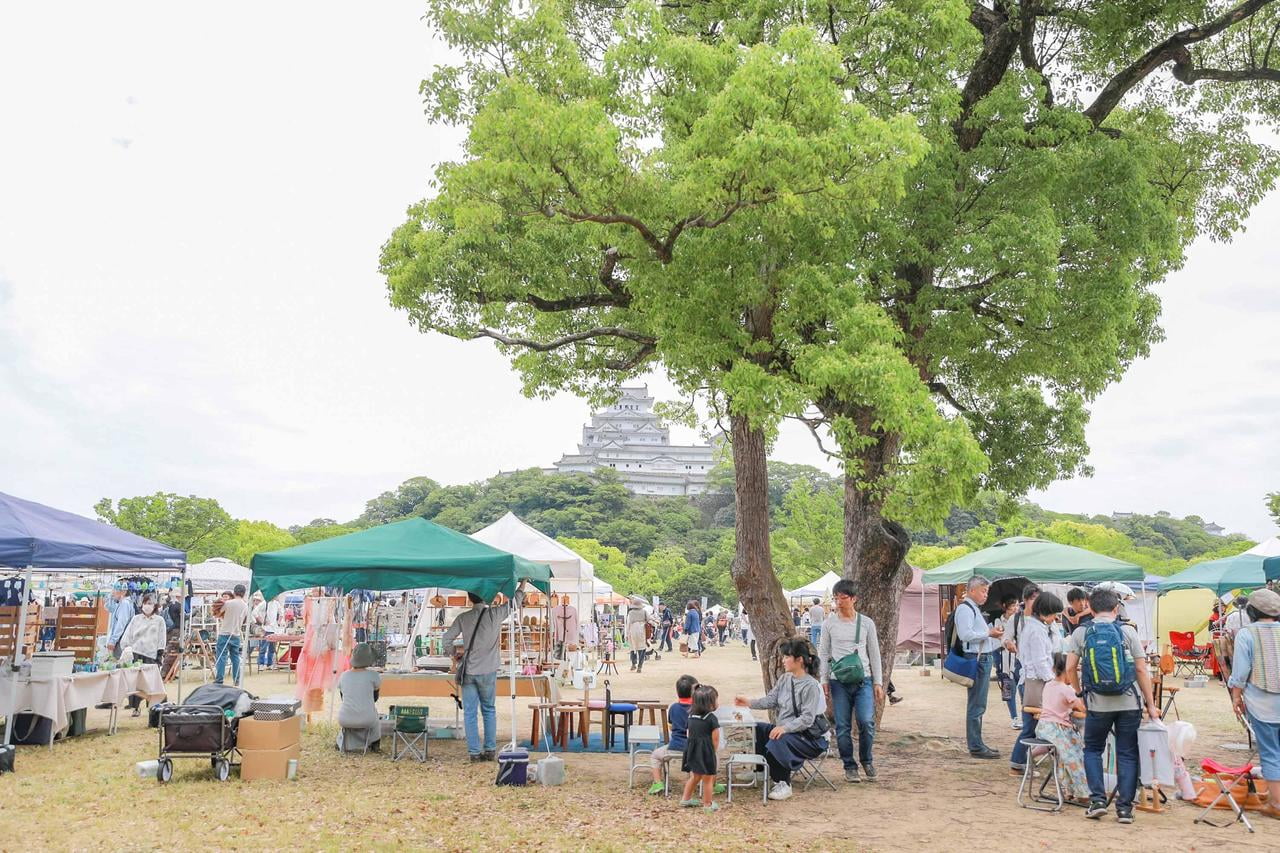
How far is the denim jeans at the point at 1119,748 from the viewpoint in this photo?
250 inches

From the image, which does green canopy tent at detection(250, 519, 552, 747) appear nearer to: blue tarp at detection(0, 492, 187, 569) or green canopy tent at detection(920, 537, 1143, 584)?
blue tarp at detection(0, 492, 187, 569)

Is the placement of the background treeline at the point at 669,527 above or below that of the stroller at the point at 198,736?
above

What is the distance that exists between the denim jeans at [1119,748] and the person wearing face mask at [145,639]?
1050cm

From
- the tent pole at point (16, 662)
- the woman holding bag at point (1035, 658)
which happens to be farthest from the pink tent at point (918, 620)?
the tent pole at point (16, 662)

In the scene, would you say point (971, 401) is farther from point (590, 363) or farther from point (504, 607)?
point (504, 607)

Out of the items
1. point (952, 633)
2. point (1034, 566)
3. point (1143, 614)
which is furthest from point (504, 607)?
point (1143, 614)

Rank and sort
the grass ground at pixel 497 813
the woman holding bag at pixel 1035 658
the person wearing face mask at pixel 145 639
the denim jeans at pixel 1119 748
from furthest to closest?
the person wearing face mask at pixel 145 639 < the woman holding bag at pixel 1035 658 < the denim jeans at pixel 1119 748 < the grass ground at pixel 497 813

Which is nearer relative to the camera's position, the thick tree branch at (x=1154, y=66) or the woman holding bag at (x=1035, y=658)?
the woman holding bag at (x=1035, y=658)

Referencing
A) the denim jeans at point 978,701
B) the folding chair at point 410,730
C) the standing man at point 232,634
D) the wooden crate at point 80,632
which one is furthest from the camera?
the standing man at point 232,634

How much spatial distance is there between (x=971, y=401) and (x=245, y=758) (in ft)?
32.2

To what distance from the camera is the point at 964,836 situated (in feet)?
20.3

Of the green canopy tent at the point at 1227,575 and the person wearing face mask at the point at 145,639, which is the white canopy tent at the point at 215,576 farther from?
the green canopy tent at the point at 1227,575

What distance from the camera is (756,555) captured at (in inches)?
414

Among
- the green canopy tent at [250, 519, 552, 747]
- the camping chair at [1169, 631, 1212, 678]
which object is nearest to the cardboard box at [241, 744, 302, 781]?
the green canopy tent at [250, 519, 552, 747]
